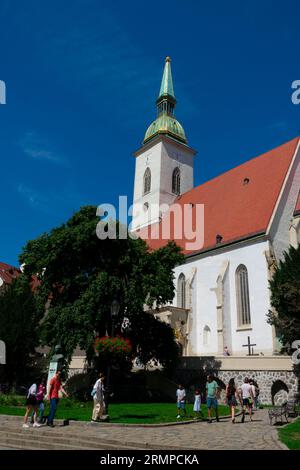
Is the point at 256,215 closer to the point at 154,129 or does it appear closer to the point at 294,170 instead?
the point at 294,170

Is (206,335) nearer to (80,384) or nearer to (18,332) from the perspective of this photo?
(80,384)

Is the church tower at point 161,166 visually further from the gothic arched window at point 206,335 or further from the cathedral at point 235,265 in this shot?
the gothic arched window at point 206,335

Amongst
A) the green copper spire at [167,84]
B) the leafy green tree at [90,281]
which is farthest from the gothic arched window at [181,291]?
the green copper spire at [167,84]

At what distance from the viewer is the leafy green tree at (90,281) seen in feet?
67.5

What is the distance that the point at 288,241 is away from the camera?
27734mm

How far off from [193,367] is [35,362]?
1298cm

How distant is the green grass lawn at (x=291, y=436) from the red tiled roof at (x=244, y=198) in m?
16.5

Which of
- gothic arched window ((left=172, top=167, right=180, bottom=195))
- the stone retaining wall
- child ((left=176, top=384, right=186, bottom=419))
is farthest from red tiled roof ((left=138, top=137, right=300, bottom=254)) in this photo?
child ((left=176, top=384, right=186, bottom=419))

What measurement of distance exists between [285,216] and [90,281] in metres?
14.2

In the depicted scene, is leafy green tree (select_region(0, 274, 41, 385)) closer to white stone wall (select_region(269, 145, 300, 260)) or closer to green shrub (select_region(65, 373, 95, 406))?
green shrub (select_region(65, 373, 95, 406))

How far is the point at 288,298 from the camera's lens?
20359mm

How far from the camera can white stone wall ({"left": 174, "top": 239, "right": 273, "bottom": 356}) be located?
26188mm

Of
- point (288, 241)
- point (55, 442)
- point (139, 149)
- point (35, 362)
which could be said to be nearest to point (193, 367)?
point (288, 241)

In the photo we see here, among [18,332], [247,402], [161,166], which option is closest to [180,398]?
[247,402]
